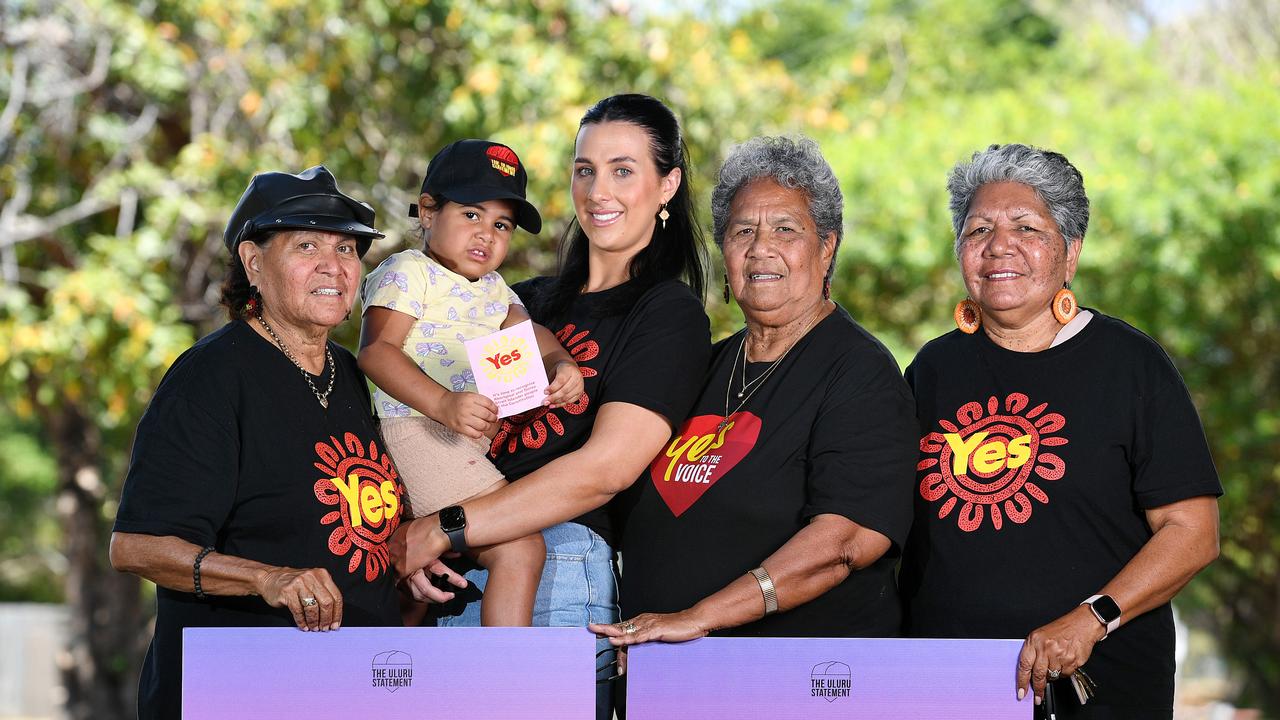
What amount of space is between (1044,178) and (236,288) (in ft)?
7.14

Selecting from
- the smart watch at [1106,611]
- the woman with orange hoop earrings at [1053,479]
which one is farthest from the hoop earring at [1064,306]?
the smart watch at [1106,611]

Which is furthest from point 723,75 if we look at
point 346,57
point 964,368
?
point 964,368

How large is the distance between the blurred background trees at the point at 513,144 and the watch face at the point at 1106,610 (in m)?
4.88

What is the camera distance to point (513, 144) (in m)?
7.97

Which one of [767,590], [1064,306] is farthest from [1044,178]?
[767,590]

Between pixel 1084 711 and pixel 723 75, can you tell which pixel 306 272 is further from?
pixel 723 75

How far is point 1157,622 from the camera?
3.36 meters

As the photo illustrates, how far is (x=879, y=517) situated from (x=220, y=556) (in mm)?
1587

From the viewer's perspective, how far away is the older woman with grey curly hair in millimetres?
3223

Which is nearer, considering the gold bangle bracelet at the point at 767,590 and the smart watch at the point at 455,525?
the gold bangle bracelet at the point at 767,590

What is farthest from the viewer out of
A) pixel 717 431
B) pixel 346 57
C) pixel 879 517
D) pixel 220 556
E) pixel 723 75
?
pixel 723 75

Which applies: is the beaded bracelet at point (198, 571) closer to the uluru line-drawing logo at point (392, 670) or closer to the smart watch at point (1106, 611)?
the uluru line-drawing logo at point (392, 670)

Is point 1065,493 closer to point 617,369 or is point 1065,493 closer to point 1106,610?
point 1106,610

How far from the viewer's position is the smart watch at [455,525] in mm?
3396
